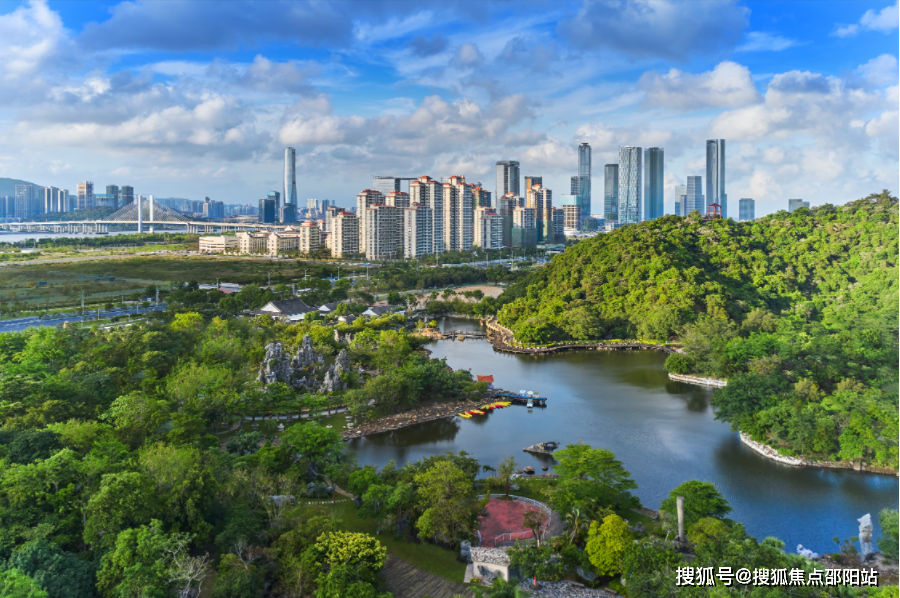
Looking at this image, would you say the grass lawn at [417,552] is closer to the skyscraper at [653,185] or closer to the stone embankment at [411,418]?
the stone embankment at [411,418]

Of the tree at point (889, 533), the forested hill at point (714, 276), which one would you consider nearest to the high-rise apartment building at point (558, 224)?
the forested hill at point (714, 276)

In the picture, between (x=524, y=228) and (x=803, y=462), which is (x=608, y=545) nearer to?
(x=803, y=462)

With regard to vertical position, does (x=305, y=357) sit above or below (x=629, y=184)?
below

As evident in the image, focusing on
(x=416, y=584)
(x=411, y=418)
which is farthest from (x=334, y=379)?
(x=416, y=584)

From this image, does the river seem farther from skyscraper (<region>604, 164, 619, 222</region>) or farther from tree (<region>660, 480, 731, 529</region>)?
skyscraper (<region>604, 164, 619, 222</region>)

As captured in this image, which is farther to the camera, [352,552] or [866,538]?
[866,538]

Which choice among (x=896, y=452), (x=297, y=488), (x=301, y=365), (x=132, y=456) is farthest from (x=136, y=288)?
(x=896, y=452)

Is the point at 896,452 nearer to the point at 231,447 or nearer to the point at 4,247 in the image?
the point at 231,447
